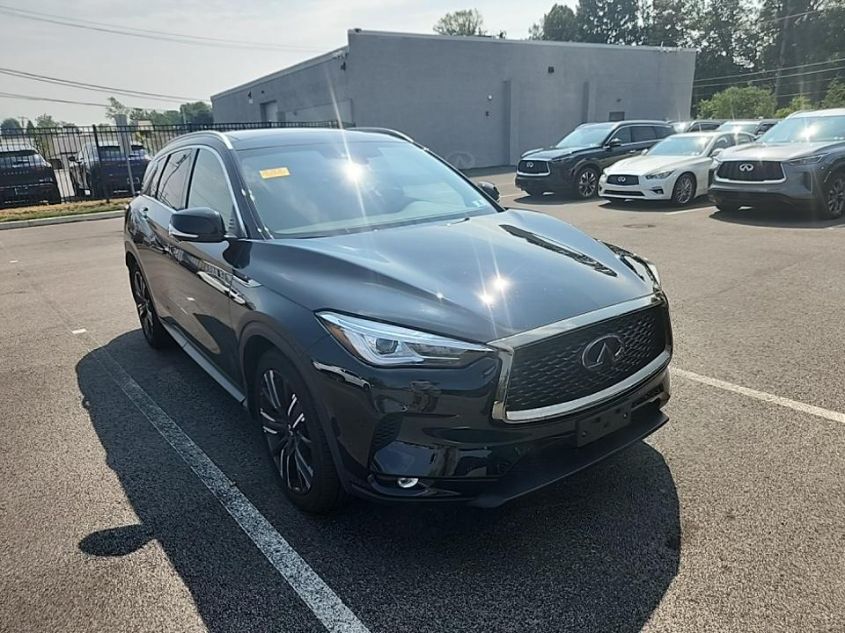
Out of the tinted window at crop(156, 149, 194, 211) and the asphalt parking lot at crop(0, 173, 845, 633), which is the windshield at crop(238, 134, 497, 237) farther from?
the asphalt parking lot at crop(0, 173, 845, 633)

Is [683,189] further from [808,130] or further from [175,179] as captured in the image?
[175,179]

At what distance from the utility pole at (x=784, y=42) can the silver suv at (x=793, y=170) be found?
63.0 meters

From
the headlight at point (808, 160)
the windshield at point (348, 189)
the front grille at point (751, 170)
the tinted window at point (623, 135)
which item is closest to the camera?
the windshield at point (348, 189)

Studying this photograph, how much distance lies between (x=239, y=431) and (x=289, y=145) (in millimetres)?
1824

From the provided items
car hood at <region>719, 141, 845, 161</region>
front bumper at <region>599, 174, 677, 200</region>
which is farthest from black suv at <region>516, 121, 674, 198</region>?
car hood at <region>719, 141, 845, 161</region>

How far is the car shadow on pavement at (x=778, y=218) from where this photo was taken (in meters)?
9.62

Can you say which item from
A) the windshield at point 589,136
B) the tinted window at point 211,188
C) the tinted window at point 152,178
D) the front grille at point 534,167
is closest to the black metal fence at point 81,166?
the front grille at point 534,167

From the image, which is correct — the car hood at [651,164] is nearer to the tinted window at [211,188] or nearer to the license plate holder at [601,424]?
the tinted window at [211,188]

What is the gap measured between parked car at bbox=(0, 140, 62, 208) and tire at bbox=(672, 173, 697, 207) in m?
16.9

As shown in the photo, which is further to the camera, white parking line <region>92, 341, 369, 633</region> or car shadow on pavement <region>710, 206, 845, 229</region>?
car shadow on pavement <region>710, 206, 845, 229</region>

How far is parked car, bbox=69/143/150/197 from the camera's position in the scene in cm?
1831

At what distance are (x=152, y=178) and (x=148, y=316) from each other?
3.92ft

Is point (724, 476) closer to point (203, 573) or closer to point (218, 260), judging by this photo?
point (203, 573)

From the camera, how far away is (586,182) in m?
14.4
